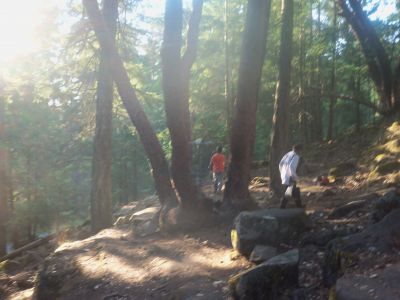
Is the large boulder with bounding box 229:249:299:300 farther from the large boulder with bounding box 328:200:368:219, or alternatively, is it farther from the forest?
the large boulder with bounding box 328:200:368:219

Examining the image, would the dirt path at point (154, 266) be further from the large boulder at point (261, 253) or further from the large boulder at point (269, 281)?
Result: the large boulder at point (269, 281)

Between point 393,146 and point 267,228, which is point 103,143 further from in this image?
point 393,146

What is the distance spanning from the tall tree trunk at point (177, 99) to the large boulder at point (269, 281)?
4904 mm

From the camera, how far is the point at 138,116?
40.1 ft

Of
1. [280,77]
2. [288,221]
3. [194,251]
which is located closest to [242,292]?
[288,221]

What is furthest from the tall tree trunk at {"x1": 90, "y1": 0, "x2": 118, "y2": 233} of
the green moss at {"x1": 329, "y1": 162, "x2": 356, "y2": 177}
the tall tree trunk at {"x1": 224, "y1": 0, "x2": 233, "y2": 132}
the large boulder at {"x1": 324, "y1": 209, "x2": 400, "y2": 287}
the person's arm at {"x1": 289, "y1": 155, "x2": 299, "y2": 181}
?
the large boulder at {"x1": 324, "y1": 209, "x2": 400, "y2": 287}

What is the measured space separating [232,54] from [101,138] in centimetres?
1262

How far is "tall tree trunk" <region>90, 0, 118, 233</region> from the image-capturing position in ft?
48.2

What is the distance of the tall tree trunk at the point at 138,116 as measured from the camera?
466 inches

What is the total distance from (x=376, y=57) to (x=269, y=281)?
54.1 feet

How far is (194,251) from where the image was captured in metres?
9.28

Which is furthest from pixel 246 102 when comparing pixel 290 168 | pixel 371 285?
pixel 371 285

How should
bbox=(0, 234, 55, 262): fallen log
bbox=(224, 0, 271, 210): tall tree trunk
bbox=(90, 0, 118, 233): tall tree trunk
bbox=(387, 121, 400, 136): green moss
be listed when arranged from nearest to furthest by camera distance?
bbox=(224, 0, 271, 210): tall tree trunk < bbox=(90, 0, 118, 233): tall tree trunk < bbox=(0, 234, 55, 262): fallen log < bbox=(387, 121, 400, 136): green moss

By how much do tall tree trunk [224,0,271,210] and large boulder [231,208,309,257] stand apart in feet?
9.12
